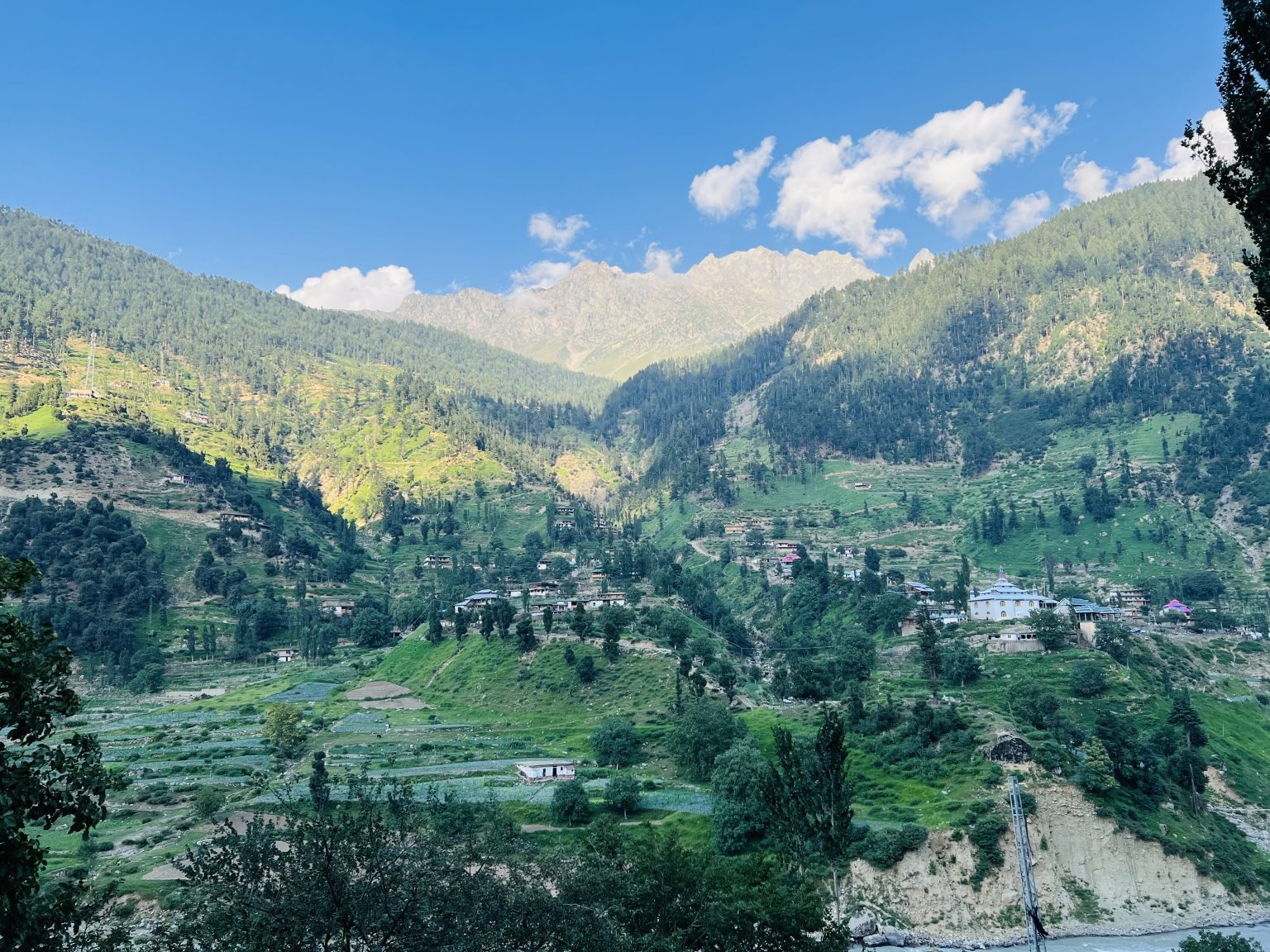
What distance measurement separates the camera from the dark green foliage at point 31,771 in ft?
37.9

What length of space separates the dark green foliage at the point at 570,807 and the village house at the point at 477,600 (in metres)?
65.5

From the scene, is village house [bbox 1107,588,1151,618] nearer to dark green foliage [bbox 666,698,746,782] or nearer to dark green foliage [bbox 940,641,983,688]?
dark green foliage [bbox 940,641,983,688]

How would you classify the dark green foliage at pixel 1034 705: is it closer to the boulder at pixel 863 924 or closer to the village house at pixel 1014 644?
the village house at pixel 1014 644

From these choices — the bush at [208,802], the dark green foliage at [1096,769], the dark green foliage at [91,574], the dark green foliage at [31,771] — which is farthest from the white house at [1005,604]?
the dark green foliage at [91,574]

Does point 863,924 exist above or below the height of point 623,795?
below

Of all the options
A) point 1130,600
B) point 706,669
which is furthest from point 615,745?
point 1130,600

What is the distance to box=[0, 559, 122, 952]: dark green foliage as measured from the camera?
1155 centimetres

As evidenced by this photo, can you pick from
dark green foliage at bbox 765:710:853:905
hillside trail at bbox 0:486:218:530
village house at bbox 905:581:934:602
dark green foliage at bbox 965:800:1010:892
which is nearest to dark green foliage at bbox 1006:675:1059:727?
dark green foliage at bbox 965:800:1010:892

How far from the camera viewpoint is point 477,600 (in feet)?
443

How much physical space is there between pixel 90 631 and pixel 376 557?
67087 millimetres

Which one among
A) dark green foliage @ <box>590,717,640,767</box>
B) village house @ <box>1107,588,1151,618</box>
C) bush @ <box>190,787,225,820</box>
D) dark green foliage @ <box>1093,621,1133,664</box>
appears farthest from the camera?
village house @ <box>1107,588,1151,618</box>

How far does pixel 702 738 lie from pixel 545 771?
567 inches

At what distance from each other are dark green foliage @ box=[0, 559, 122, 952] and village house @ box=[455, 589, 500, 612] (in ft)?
378

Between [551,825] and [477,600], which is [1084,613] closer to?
[551,825]
